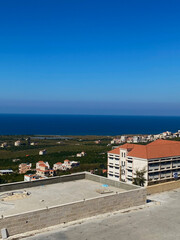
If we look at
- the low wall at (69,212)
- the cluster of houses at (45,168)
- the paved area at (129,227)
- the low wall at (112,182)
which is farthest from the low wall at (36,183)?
the cluster of houses at (45,168)

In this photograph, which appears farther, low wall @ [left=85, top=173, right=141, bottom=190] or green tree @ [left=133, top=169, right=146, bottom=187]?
green tree @ [left=133, top=169, right=146, bottom=187]

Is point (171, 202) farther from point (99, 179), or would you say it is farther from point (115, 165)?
point (115, 165)

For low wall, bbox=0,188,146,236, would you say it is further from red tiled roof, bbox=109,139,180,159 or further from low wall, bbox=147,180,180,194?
red tiled roof, bbox=109,139,180,159

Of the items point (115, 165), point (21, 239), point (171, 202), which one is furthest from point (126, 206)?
point (115, 165)

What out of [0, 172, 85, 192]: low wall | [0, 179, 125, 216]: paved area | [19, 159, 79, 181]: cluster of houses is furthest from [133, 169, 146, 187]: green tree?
[19, 159, 79, 181]: cluster of houses

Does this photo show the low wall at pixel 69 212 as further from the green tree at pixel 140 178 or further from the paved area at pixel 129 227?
the green tree at pixel 140 178

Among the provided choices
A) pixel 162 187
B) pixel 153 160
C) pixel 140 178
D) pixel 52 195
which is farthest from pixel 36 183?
pixel 153 160
